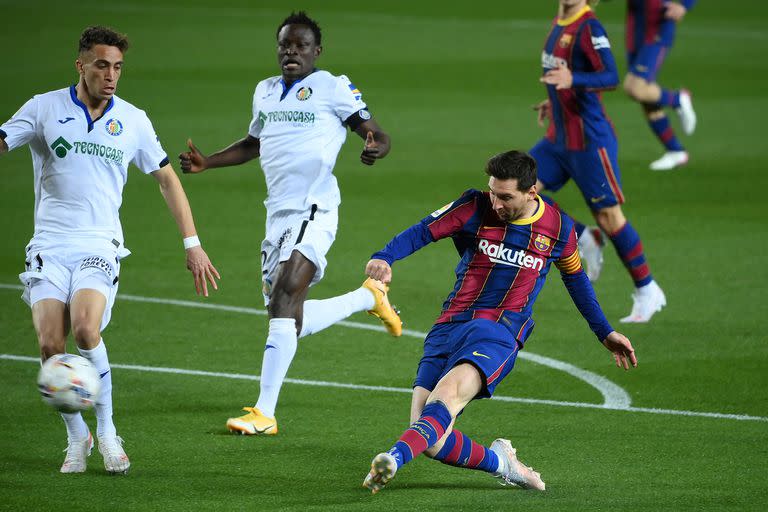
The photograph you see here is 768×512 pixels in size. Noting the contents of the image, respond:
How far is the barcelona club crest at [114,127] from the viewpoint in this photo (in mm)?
7602

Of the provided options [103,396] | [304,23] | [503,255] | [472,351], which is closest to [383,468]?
[472,351]

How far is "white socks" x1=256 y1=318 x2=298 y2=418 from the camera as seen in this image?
8297 mm

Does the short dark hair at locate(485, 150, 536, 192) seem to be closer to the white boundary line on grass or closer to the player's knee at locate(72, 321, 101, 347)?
the player's knee at locate(72, 321, 101, 347)

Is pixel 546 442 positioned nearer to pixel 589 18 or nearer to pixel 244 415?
pixel 244 415

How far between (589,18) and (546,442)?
14.5 ft

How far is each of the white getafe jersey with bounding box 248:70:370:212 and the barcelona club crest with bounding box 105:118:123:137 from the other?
1498 millimetres

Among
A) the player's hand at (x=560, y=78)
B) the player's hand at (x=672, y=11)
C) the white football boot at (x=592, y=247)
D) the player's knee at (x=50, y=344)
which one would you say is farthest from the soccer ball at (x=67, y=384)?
the player's hand at (x=672, y=11)

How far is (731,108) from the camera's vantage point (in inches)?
890

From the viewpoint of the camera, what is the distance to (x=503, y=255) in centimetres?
732

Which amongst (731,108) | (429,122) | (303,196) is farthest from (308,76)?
(731,108)

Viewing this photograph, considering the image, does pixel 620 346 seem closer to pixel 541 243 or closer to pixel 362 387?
pixel 541 243

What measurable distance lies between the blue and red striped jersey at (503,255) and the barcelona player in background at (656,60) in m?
10.7

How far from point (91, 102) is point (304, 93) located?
67.2 inches

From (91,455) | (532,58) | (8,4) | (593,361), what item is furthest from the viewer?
(8,4)
